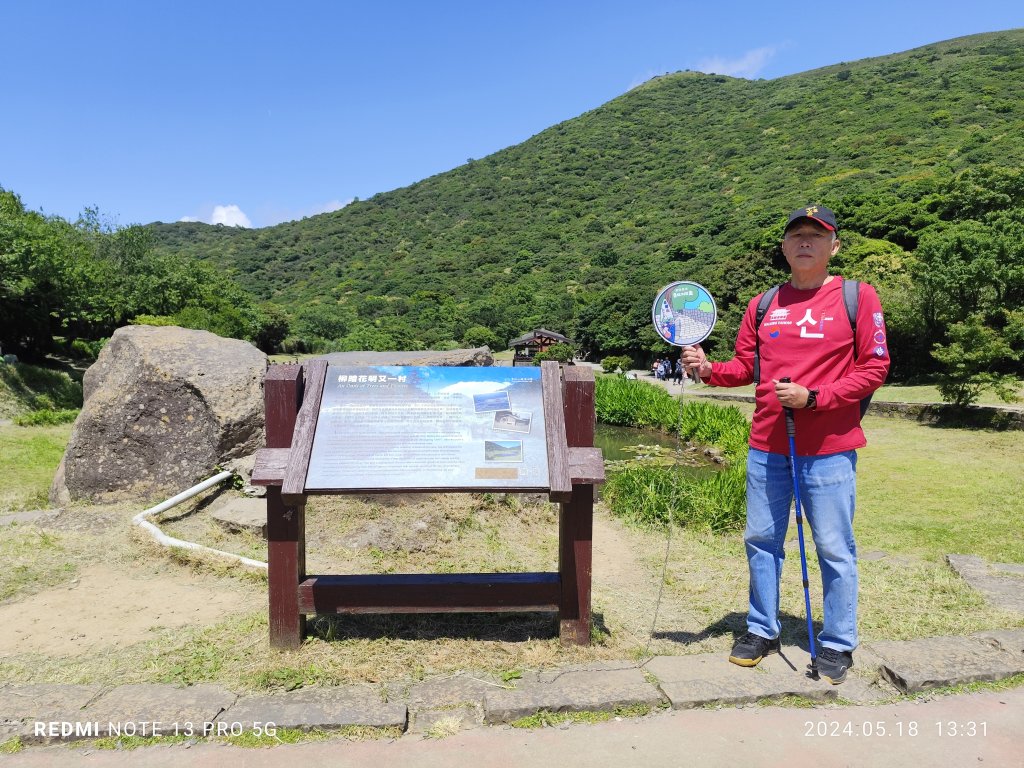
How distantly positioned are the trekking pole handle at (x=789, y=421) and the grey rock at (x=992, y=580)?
204cm

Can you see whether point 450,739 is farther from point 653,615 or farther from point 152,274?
point 152,274

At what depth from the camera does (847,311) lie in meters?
2.91

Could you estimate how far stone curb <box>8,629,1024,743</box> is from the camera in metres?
2.58

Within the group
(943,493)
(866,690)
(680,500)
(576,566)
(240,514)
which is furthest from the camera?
(943,493)

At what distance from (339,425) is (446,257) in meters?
78.2

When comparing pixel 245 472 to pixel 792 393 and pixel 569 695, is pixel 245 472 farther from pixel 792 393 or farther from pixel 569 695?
pixel 792 393

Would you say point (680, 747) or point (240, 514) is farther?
point (240, 514)

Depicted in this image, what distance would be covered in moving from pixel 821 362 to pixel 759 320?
1.27 ft

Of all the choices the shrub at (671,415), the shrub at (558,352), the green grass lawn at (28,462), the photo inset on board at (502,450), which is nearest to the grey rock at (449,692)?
the photo inset on board at (502,450)

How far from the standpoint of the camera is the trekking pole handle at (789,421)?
2930 mm

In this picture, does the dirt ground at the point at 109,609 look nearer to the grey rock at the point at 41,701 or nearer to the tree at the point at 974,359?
the grey rock at the point at 41,701

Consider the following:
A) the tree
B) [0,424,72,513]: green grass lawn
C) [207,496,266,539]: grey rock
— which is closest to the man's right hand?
[207,496,266,539]: grey rock

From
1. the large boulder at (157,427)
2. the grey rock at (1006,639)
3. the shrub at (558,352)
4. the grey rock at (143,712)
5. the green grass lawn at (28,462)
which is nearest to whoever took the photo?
the grey rock at (143,712)

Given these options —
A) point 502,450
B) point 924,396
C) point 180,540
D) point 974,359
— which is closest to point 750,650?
point 502,450
